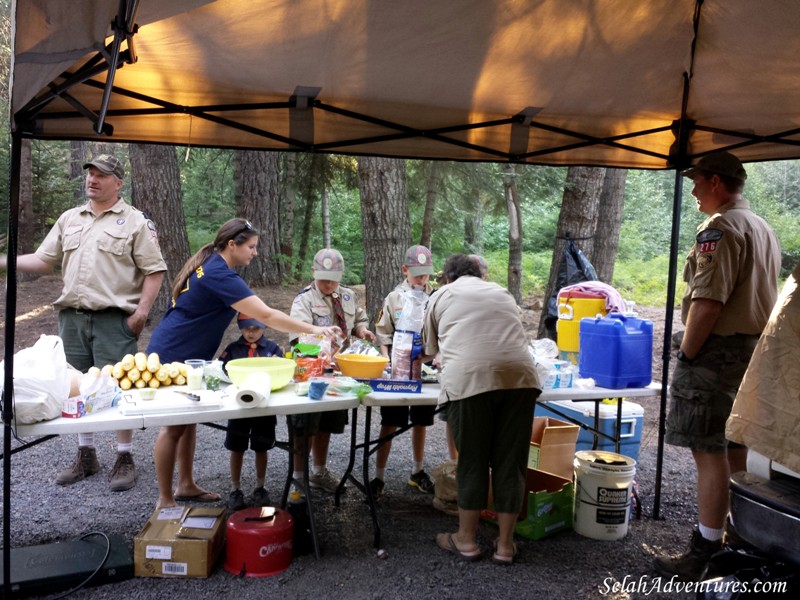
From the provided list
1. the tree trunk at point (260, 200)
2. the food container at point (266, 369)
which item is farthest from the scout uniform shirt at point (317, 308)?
the tree trunk at point (260, 200)

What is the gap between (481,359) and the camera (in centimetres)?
345

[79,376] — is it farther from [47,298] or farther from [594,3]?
[47,298]

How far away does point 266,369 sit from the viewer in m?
3.49

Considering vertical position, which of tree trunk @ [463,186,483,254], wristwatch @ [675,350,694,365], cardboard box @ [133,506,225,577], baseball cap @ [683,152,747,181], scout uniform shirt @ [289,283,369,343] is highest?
tree trunk @ [463,186,483,254]

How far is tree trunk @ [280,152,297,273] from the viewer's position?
38.0 feet

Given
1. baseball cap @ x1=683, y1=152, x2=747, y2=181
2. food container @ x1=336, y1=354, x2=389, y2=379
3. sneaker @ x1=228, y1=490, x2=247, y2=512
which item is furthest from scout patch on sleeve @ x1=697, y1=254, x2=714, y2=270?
sneaker @ x1=228, y1=490, x2=247, y2=512

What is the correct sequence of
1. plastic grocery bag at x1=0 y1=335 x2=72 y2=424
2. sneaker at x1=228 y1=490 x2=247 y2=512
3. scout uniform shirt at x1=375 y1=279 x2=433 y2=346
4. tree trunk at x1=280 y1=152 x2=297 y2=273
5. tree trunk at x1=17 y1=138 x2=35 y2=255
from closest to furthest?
plastic grocery bag at x1=0 y1=335 x2=72 y2=424 → sneaker at x1=228 y1=490 x2=247 y2=512 → scout uniform shirt at x1=375 y1=279 x2=433 y2=346 → tree trunk at x1=17 y1=138 x2=35 y2=255 → tree trunk at x1=280 y1=152 x2=297 y2=273

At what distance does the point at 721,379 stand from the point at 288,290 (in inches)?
328

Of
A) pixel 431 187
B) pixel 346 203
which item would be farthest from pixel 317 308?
pixel 346 203

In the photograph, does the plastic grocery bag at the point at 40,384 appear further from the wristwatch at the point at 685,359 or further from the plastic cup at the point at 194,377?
the wristwatch at the point at 685,359

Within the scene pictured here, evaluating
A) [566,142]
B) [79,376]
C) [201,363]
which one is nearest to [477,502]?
[201,363]

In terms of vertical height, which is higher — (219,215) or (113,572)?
(219,215)

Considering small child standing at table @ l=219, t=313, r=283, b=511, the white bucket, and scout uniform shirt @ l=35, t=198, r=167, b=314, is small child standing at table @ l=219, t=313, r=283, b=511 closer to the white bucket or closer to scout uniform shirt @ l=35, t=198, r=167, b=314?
scout uniform shirt @ l=35, t=198, r=167, b=314

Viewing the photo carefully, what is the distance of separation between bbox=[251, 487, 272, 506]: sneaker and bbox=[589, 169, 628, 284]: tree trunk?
538cm
